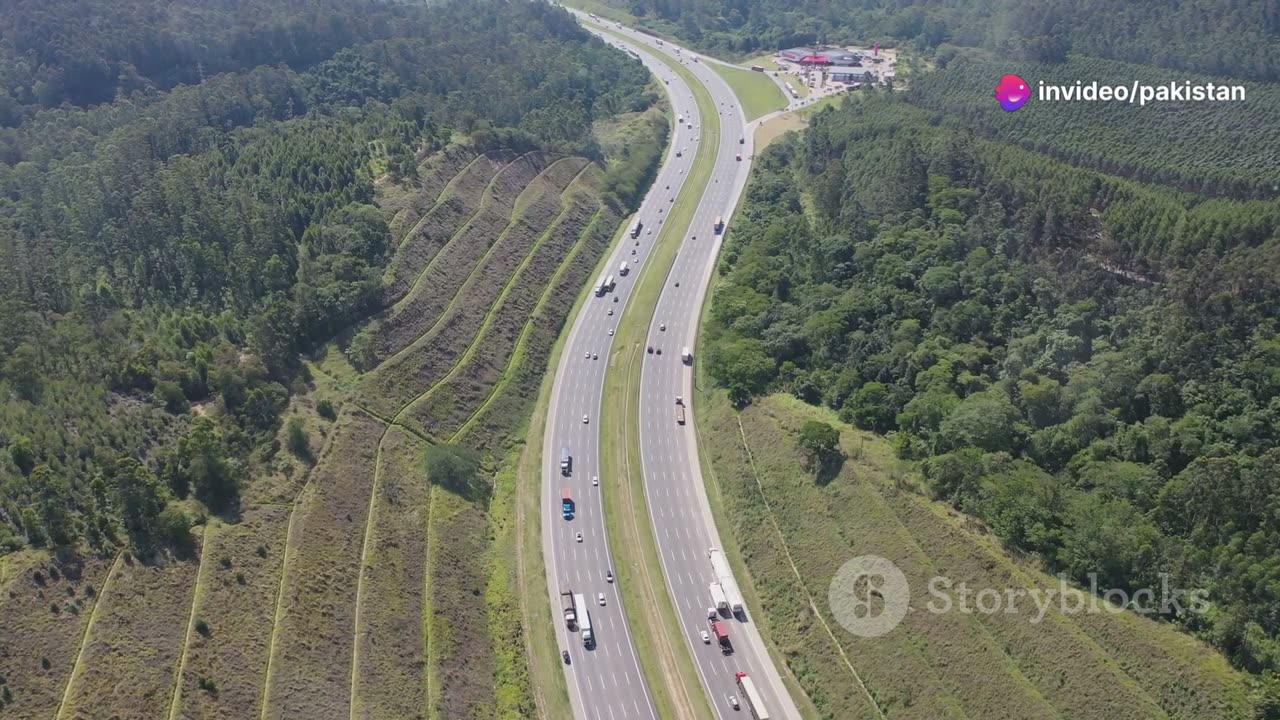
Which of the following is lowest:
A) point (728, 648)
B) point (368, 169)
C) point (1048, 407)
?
point (728, 648)

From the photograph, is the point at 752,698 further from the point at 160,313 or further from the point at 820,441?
the point at 160,313

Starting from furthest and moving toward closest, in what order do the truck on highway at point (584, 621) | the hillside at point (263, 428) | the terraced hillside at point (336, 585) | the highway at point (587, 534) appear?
the truck on highway at point (584, 621) < the highway at point (587, 534) < the hillside at point (263, 428) < the terraced hillside at point (336, 585)

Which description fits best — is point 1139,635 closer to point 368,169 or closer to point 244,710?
point 244,710

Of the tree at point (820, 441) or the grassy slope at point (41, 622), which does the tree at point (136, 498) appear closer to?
the grassy slope at point (41, 622)

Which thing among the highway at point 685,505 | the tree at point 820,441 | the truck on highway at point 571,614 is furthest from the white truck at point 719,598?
the tree at point 820,441

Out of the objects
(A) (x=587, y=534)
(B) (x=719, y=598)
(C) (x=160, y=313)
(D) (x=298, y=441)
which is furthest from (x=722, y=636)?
(C) (x=160, y=313)

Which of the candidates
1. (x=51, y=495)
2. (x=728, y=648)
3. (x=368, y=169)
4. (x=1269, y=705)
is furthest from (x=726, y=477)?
(x=368, y=169)

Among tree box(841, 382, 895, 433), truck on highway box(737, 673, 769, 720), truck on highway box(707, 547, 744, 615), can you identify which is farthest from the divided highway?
tree box(841, 382, 895, 433)
